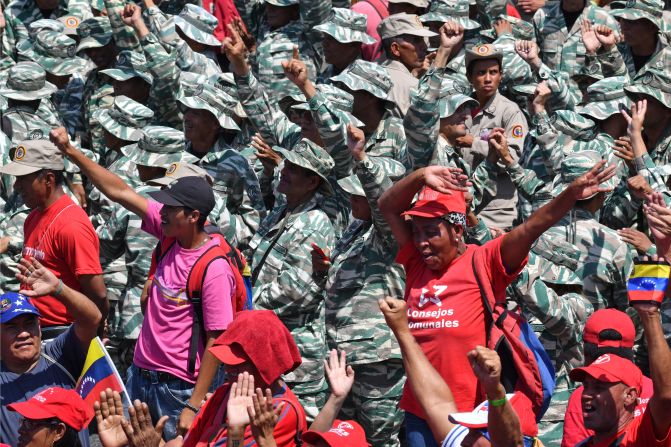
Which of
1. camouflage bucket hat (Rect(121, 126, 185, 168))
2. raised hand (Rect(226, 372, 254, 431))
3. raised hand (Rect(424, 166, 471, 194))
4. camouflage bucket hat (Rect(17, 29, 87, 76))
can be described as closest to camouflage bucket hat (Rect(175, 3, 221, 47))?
camouflage bucket hat (Rect(17, 29, 87, 76))

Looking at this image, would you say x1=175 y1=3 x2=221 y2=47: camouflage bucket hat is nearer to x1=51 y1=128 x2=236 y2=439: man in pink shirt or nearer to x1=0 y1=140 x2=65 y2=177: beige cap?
x1=0 y1=140 x2=65 y2=177: beige cap

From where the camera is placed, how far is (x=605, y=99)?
9.82 metres

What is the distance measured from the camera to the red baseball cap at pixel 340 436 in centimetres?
551

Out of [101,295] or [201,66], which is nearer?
[101,295]

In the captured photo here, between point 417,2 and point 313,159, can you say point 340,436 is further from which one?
point 417,2

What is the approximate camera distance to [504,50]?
10812 mm

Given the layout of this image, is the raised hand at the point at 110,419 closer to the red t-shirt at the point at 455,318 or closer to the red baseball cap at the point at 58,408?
the red baseball cap at the point at 58,408

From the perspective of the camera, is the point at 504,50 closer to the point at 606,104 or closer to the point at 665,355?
the point at 606,104

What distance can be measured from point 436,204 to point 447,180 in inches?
5.7

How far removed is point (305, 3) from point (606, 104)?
10.0ft

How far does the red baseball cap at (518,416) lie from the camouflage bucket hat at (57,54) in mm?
7347

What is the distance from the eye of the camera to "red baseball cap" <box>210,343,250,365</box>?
586 cm

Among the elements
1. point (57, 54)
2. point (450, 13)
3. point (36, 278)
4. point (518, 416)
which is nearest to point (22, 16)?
point (57, 54)

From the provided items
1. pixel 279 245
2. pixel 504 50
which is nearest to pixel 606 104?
pixel 504 50
